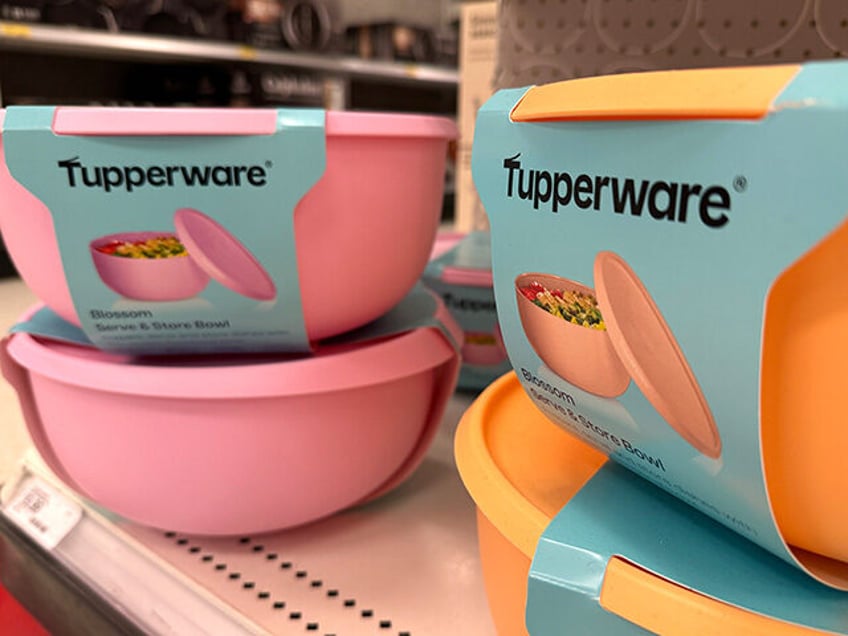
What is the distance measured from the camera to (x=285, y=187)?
0.46m

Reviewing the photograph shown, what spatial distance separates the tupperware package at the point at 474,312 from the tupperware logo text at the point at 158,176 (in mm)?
378

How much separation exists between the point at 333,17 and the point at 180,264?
2108mm

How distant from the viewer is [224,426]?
511 mm

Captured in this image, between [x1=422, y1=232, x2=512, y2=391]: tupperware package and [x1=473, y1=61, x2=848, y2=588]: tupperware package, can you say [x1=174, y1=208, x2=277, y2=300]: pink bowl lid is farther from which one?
[x1=422, y1=232, x2=512, y2=391]: tupperware package

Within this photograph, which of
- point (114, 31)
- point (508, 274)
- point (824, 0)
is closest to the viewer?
point (508, 274)

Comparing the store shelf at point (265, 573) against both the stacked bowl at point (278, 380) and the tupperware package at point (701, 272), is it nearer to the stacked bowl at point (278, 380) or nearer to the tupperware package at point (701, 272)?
the stacked bowl at point (278, 380)

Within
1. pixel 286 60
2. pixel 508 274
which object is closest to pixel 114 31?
pixel 286 60

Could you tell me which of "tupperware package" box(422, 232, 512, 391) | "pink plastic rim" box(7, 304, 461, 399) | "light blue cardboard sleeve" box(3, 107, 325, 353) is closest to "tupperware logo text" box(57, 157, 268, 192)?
"light blue cardboard sleeve" box(3, 107, 325, 353)

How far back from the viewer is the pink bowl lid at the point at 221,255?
1.55ft

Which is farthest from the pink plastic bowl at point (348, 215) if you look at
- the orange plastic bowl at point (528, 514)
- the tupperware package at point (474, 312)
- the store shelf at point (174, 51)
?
the store shelf at point (174, 51)

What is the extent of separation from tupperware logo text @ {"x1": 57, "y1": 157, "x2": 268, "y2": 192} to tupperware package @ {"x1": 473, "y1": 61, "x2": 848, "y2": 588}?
0.57 ft

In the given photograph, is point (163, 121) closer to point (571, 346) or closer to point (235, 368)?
point (235, 368)

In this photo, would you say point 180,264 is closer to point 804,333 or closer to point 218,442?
point 218,442

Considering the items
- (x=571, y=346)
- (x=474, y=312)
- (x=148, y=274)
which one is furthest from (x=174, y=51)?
(x=571, y=346)
